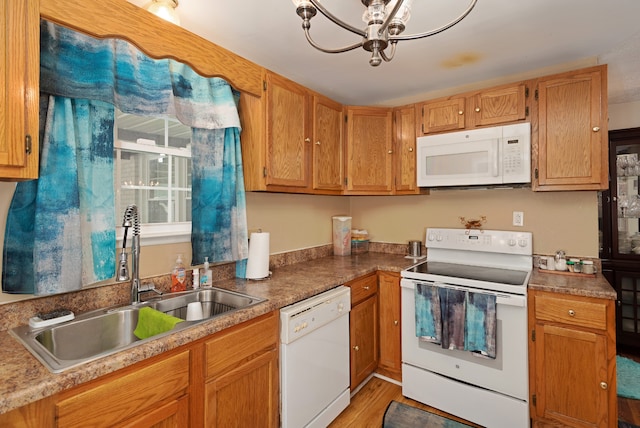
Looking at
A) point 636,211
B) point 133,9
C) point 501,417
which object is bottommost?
point 501,417

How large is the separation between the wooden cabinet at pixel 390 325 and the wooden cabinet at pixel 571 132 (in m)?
1.21

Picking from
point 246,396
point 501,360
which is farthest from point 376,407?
point 246,396

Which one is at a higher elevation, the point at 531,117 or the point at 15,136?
the point at 531,117

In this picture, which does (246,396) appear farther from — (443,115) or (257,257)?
(443,115)

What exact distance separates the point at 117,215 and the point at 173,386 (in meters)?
0.94

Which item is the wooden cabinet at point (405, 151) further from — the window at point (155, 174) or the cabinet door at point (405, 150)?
the window at point (155, 174)

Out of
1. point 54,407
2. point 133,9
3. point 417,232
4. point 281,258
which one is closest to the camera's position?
point 54,407

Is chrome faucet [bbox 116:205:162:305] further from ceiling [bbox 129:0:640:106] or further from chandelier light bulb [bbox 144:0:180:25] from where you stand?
ceiling [bbox 129:0:640:106]

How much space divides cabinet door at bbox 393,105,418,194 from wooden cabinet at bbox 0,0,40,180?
2.38 m

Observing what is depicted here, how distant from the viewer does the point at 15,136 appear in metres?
1.03

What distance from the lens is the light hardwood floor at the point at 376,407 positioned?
212cm

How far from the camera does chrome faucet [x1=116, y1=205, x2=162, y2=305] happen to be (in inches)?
60.9

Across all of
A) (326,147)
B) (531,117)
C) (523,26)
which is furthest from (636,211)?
(326,147)

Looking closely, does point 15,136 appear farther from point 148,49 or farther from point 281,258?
point 281,258
